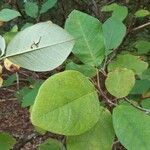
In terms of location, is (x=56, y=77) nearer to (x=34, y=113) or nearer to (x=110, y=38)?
(x=34, y=113)

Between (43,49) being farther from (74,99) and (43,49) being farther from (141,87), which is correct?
(141,87)

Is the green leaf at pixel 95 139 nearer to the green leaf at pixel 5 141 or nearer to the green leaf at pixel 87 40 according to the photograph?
the green leaf at pixel 87 40

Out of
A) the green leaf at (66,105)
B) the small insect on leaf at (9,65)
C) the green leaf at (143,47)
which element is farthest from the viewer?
the green leaf at (143,47)

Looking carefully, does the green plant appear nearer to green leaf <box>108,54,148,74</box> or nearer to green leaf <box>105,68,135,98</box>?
green leaf <box>105,68,135,98</box>

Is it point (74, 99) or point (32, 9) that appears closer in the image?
point (74, 99)

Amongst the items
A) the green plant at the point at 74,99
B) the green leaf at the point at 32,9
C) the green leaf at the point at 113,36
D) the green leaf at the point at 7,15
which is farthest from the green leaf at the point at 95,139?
the green leaf at the point at 32,9

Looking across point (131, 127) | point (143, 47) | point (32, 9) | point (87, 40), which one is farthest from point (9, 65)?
point (143, 47)

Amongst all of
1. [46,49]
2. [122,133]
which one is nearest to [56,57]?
[46,49]
